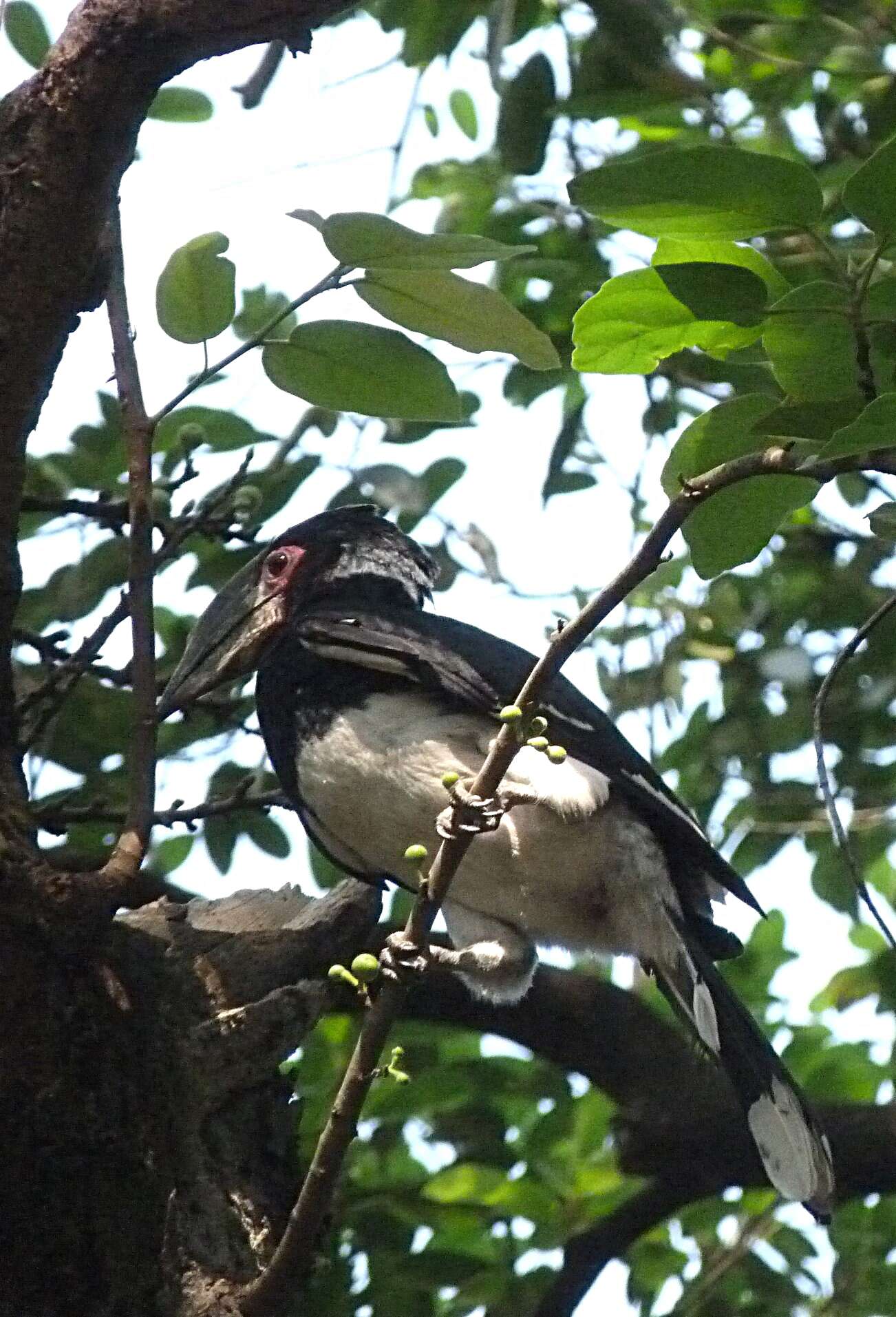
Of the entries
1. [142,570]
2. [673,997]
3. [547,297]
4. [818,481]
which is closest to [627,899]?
[673,997]

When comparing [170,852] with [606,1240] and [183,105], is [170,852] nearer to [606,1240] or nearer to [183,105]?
[606,1240]

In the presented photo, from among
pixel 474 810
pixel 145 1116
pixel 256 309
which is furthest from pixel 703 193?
pixel 256 309

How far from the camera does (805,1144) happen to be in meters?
2.54

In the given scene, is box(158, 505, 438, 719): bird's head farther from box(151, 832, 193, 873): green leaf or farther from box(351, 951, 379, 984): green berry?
box(351, 951, 379, 984): green berry

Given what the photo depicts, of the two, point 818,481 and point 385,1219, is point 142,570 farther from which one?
point 385,1219

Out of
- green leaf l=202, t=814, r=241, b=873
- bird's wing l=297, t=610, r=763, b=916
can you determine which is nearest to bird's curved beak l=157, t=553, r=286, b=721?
bird's wing l=297, t=610, r=763, b=916

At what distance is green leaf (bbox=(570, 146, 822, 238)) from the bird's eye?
1.94 metres

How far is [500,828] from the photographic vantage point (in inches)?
113

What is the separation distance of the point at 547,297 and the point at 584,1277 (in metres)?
2.14

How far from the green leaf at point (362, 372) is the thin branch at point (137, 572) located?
0.84 ft

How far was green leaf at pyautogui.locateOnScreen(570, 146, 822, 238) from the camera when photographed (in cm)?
156

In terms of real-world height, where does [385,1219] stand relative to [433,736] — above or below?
below

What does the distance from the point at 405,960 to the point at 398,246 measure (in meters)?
0.81

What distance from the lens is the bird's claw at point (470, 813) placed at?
73.5 inches
